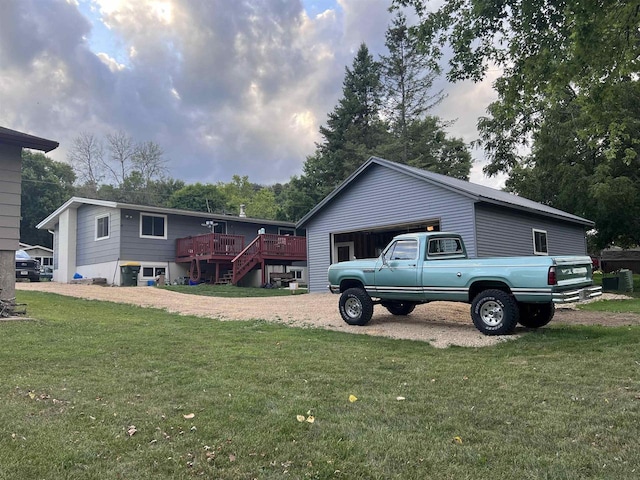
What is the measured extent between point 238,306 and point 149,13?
11910mm

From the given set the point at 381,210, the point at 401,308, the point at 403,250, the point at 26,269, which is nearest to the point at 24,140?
the point at 403,250

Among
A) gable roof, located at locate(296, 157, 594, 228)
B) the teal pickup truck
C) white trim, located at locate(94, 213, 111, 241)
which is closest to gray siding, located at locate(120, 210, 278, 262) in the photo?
white trim, located at locate(94, 213, 111, 241)

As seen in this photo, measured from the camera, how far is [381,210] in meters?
17.9

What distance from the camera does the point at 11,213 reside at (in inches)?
400

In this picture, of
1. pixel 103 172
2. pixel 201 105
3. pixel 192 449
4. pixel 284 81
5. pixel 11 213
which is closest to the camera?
pixel 192 449

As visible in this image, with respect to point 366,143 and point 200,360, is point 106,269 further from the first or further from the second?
point 366,143

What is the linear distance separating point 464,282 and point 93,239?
21.7 meters

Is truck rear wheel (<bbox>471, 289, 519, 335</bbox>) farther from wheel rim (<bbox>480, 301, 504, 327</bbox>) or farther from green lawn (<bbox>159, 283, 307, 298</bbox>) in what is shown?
green lawn (<bbox>159, 283, 307, 298</bbox>)

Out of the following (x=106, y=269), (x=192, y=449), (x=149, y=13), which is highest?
(x=149, y=13)

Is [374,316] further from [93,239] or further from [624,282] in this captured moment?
[93,239]

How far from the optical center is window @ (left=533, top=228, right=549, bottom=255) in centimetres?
1809

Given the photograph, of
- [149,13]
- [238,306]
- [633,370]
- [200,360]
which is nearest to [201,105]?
[149,13]

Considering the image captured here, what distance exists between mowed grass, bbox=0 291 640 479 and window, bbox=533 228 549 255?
36.2 ft

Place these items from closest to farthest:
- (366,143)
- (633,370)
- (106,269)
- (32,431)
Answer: (32,431) → (633,370) → (106,269) → (366,143)
